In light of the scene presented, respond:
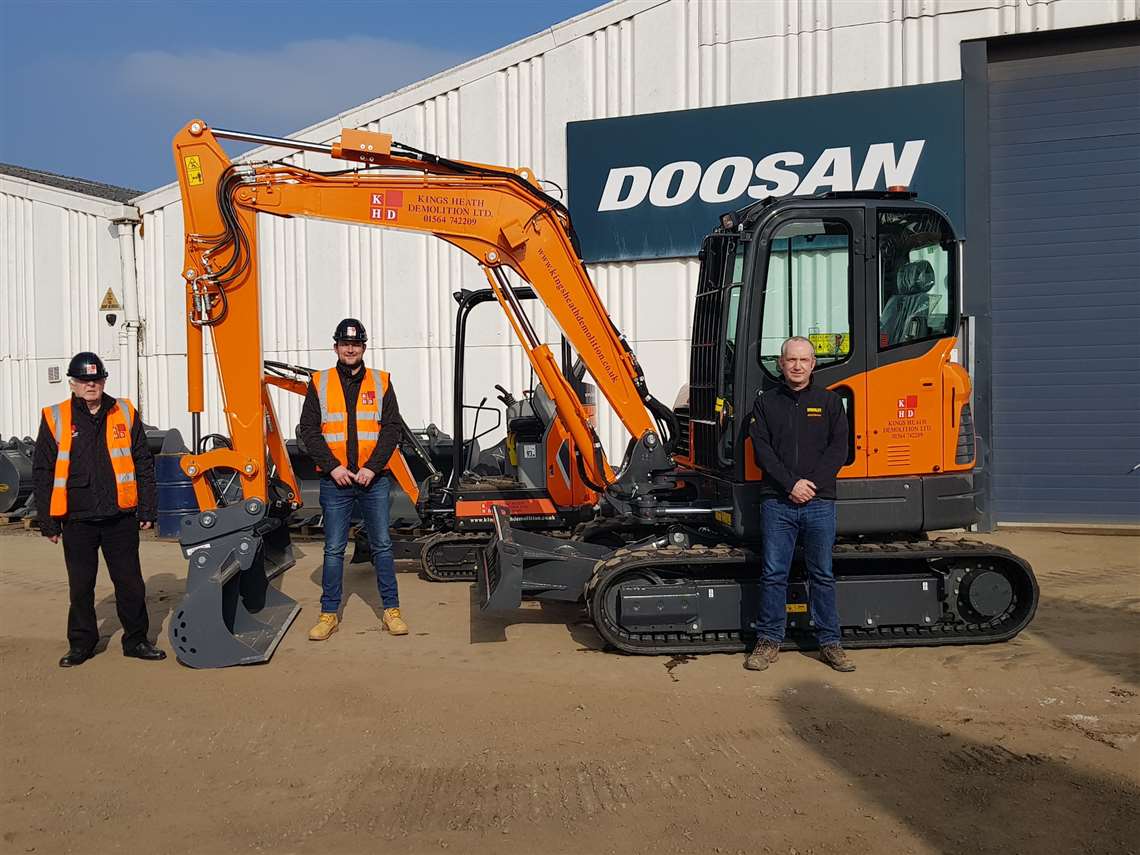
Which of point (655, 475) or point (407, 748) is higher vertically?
point (655, 475)

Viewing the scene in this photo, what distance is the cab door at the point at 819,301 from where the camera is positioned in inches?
214

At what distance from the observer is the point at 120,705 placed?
486 centimetres

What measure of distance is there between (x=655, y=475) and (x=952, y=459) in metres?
→ 1.92

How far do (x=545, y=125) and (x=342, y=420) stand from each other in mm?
6507

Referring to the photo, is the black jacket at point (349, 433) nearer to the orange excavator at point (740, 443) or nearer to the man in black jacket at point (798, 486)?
the orange excavator at point (740, 443)

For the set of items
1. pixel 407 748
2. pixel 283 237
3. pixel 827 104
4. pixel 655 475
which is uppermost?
pixel 827 104

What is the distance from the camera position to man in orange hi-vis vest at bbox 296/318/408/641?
593cm

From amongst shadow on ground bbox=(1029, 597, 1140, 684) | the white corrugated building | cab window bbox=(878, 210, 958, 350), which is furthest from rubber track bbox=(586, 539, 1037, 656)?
the white corrugated building

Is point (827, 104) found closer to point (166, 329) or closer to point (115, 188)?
point (166, 329)

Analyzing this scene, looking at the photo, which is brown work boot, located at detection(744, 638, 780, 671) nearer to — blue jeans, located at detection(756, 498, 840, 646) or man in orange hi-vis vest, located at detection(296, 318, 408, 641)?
blue jeans, located at detection(756, 498, 840, 646)

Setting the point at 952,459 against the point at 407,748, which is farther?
the point at 952,459

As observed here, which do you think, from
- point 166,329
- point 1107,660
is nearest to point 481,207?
point 1107,660

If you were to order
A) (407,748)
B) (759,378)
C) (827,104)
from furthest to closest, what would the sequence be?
(827,104) < (759,378) < (407,748)

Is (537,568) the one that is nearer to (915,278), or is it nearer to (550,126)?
(915,278)
